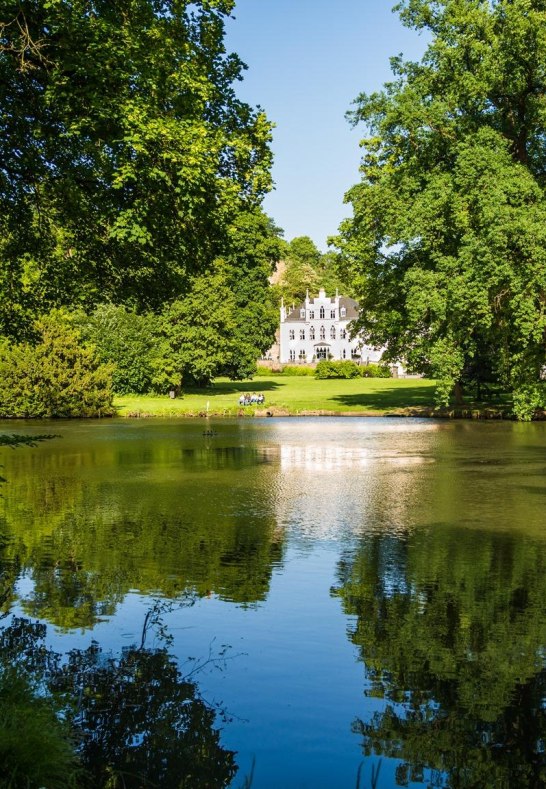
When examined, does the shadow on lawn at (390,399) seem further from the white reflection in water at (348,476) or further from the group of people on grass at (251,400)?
the white reflection in water at (348,476)

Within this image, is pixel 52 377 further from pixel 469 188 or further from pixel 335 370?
pixel 335 370

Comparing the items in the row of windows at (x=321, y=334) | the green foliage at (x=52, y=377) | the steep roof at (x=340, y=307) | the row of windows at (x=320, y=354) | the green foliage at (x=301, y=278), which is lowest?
the green foliage at (x=52, y=377)

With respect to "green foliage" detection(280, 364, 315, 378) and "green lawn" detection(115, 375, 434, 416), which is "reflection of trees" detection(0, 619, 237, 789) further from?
"green foliage" detection(280, 364, 315, 378)

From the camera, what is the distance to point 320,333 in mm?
136250

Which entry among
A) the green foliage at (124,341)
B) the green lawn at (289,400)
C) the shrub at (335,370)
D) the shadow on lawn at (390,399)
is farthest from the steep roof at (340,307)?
the green foliage at (124,341)

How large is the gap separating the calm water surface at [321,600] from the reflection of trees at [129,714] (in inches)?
7.0

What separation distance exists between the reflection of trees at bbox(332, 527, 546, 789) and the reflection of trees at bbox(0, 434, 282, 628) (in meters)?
2.05

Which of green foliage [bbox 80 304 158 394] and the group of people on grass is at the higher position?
green foliage [bbox 80 304 158 394]

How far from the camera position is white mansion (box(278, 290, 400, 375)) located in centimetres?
13475

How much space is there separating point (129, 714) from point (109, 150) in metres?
11.5

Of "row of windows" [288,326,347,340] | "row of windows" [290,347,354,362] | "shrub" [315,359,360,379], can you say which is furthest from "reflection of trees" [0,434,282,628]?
"row of windows" [288,326,347,340]

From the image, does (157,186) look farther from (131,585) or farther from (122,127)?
(131,585)

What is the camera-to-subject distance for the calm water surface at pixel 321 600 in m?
7.33

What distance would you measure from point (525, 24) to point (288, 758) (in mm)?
40523
